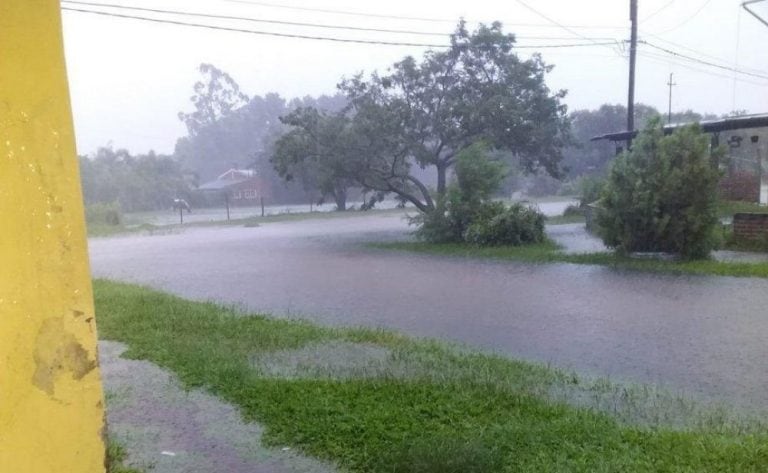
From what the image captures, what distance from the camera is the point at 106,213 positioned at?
35094 mm

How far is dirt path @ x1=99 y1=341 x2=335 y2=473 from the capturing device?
4.22 meters

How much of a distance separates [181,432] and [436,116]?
22.7m

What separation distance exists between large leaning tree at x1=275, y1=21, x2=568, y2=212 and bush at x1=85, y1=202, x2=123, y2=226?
14346 millimetres

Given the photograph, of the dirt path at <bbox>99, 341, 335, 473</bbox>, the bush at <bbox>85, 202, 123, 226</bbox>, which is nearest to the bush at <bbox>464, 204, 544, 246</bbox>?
the dirt path at <bbox>99, 341, 335, 473</bbox>

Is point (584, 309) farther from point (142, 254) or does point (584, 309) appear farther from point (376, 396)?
point (142, 254)

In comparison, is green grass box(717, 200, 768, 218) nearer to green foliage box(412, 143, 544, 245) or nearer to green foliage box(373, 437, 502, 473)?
green foliage box(412, 143, 544, 245)

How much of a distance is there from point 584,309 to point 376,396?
192 inches

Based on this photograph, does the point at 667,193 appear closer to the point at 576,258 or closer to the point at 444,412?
the point at 576,258

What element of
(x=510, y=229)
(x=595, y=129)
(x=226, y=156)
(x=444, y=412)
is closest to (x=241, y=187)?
(x=226, y=156)

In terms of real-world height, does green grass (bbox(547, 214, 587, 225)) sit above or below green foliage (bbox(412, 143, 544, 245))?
below

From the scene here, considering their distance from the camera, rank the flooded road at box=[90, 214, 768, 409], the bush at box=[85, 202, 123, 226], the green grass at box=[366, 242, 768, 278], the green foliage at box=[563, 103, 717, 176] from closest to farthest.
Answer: the flooded road at box=[90, 214, 768, 409], the green grass at box=[366, 242, 768, 278], the bush at box=[85, 202, 123, 226], the green foliage at box=[563, 103, 717, 176]

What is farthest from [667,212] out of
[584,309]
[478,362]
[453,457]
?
[453,457]

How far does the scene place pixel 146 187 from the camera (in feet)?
140

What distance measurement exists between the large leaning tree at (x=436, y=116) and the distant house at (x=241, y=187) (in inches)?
970
